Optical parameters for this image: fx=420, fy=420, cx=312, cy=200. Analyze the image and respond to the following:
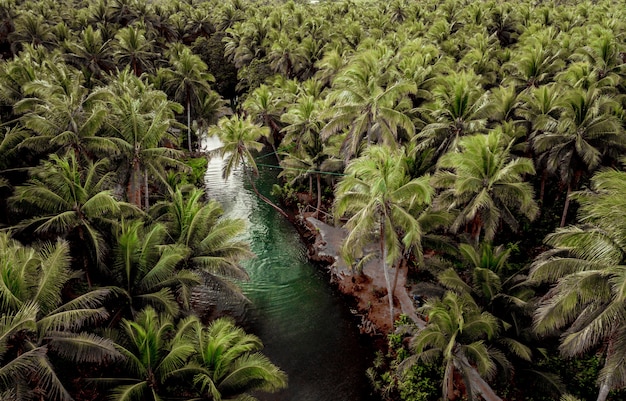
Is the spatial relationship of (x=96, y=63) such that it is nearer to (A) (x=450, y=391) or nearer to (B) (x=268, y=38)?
(B) (x=268, y=38)

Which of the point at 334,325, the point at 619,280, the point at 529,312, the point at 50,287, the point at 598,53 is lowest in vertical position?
the point at 334,325

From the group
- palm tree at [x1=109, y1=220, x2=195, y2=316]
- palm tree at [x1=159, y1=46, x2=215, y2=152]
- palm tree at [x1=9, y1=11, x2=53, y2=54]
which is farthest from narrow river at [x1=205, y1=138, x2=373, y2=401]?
palm tree at [x1=9, y1=11, x2=53, y2=54]

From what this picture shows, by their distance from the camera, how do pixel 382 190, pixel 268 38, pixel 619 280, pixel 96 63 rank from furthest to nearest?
pixel 268 38, pixel 96 63, pixel 382 190, pixel 619 280

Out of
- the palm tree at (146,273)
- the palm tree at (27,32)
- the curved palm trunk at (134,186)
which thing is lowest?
the palm tree at (146,273)

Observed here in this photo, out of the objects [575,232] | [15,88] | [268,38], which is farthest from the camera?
[268,38]

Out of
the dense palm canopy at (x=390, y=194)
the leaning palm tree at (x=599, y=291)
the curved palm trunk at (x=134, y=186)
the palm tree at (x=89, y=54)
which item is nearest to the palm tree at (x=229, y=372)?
the dense palm canopy at (x=390, y=194)

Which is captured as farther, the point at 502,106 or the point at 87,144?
the point at 502,106

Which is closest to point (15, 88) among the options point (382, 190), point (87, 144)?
point (87, 144)

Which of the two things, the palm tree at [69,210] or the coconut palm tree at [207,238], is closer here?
the palm tree at [69,210]

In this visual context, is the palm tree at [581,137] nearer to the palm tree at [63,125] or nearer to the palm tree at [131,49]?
the palm tree at [63,125]
